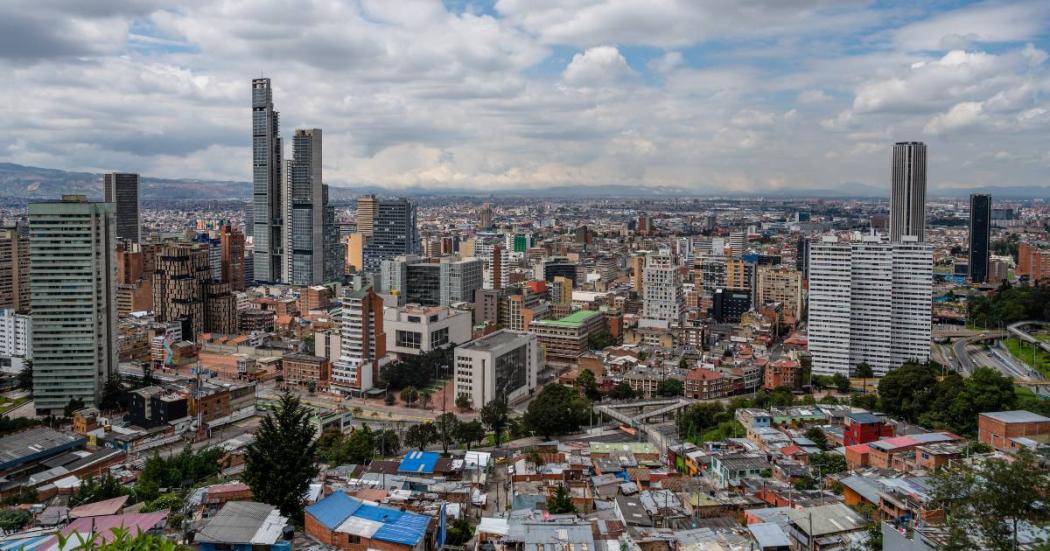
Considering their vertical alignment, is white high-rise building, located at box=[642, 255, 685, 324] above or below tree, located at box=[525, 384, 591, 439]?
above

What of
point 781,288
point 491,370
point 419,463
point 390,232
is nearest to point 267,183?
point 390,232

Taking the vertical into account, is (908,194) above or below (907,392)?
above

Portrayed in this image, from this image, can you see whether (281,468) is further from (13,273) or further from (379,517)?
(13,273)

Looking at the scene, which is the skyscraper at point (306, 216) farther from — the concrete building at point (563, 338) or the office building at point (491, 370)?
the office building at point (491, 370)

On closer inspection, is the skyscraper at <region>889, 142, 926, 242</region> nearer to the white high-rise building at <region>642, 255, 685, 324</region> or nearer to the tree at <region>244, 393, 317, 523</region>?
the white high-rise building at <region>642, 255, 685, 324</region>

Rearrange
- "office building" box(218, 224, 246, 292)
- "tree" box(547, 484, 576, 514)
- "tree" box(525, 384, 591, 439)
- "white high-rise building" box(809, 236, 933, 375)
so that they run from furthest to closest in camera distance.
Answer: "office building" box(218, 224, 246, 292) < "white high-rise building" box(809, 236, 933, 375) < "tree" box(525, 384, 591, 439) < "tree" box(547, 484, 576, 514)

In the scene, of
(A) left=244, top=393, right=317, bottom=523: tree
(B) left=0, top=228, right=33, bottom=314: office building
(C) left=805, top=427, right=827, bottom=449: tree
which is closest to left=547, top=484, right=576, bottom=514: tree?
(A) left=244, top=393, right=317, bottom=523: tree

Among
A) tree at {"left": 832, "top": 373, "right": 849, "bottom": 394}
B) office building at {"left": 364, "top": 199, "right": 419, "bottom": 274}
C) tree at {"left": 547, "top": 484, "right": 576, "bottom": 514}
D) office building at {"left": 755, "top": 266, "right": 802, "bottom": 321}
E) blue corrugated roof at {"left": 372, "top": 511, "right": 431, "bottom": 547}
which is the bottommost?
tree at {"left": 832, "top": 373, "right": 849, "bottom": 394}
